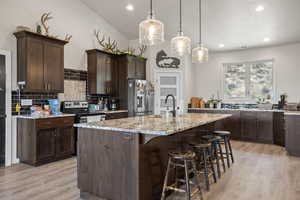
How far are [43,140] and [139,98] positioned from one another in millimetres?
2798

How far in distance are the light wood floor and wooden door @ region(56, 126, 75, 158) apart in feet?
0.60

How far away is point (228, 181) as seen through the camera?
323 centimetres

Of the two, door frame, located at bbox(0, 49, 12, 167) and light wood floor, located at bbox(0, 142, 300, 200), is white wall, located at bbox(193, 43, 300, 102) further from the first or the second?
door frame, located at bbox(0, 49, 12, 167)

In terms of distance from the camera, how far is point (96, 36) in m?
5.94

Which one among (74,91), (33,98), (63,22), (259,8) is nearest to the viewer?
(33,98)

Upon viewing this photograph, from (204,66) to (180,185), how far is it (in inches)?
214

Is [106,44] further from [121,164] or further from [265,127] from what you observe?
[265,127]

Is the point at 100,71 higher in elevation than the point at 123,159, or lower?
A: higher

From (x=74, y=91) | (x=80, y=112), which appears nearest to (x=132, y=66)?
(x=74, y=91)

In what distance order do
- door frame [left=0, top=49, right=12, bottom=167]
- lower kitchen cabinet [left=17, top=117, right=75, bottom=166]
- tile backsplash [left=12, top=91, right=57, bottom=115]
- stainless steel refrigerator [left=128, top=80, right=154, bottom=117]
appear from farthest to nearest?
1. stainless steel refrigerator [left=128, top=80, right=154, bottom=117]
2. tile backsplash [left=12, top=91, right=57, bottom=115]
3. door frame [left=0, top=49, right=12, bottom=167]
4. lower kitchen cabinet [left=17, top=117, right=75, bottom=166]

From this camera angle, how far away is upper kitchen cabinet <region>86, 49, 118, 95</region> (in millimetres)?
5562

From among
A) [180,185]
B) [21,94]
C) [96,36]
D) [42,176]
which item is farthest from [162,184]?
[96,36]

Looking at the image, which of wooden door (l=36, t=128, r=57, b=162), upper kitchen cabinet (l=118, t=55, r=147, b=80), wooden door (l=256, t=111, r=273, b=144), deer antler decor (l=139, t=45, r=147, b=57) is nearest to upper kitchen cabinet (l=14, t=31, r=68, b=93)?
wooden door (l=36, t=128, r=57, b=162)

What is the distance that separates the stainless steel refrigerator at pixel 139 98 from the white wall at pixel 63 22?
1421 mm
